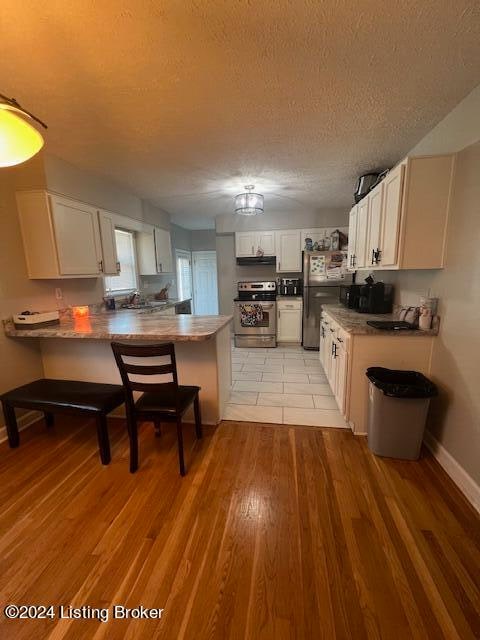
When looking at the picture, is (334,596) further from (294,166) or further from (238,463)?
(294,166)

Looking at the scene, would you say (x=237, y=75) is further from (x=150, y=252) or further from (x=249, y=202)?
(x=150, y=252)

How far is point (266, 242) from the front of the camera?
5219 mm

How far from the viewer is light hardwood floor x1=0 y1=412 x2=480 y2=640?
1.12m

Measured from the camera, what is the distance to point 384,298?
297cm

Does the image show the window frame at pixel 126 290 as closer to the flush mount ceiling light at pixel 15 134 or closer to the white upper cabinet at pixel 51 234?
the white upper cabinet at pixel 51 234

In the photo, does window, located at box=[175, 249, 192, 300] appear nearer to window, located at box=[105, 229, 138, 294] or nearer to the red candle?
window, located at box=[105, 229, 138, 294]

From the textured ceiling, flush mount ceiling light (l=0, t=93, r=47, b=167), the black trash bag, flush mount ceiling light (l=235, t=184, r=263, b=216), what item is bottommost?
the black trash bag

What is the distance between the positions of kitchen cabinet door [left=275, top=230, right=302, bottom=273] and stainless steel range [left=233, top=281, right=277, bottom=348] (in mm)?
415

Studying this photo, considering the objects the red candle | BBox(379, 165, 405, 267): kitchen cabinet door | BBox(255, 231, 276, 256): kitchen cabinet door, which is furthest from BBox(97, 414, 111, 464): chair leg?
BBox(255, 231, 276, 256): kitchen cabinet door

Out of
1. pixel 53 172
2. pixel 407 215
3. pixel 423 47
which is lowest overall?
pixel 407 215

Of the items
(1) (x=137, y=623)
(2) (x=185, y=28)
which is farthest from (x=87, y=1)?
(1) (x=137, y=623)

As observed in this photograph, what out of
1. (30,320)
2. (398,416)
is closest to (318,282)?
(398,416)

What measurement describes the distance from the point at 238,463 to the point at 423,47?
2815 millimetres

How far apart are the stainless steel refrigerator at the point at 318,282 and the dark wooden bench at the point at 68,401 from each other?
3470 mm
